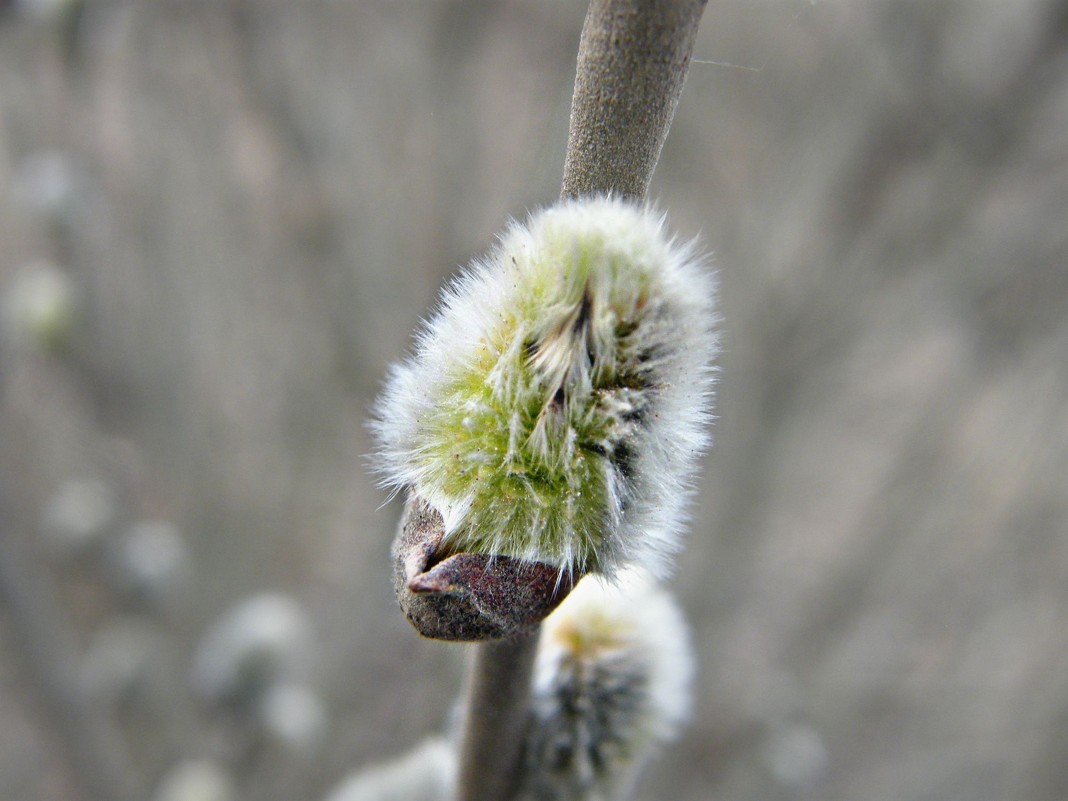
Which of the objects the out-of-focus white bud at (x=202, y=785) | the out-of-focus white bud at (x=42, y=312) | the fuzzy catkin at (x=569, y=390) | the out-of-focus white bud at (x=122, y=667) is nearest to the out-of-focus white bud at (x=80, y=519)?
the out-of-focus white bud at (x=122, y=667)

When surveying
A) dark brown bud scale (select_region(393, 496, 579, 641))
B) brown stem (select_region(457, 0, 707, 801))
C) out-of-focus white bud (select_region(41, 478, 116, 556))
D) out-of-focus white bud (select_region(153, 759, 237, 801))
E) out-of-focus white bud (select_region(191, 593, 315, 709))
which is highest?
out-of-focus white bud (select_region(41, 478, 116, 556))

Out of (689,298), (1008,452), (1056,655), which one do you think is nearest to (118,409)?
(689,298)

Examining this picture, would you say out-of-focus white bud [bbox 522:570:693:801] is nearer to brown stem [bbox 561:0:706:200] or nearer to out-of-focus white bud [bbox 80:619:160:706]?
brown stem [bbox 561:0:706:200]

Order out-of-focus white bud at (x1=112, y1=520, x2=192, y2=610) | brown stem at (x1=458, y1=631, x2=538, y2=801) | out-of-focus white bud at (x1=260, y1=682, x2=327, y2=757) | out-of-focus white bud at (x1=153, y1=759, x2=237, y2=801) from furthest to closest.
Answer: out-of-focus white bud at (x1=112, y1=520, x2=192, y2=610) → out-of-focus white bud at (x1=153, y1=759, x2=237, y2=801) → out-of-focus white bud at (x1=260, y1=682, x2=327, y2=757) → brown stem at (x1=458, y1=631, x2=538, y2=801)

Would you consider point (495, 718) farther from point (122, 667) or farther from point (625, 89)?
point (122, 667)

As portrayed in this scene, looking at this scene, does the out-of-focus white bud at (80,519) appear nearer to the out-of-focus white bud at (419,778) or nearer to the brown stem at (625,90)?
the out-of-focus white bud at (419,778)

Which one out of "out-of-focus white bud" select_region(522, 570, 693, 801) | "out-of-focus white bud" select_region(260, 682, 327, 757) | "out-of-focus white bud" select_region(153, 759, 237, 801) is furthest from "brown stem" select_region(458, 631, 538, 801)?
"out-of-focus white bud" select_region(153, 759, 237, 801)

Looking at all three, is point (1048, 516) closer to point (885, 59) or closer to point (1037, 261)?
point (1037, 261)

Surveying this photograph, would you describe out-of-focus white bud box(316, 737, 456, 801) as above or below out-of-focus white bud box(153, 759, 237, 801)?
below
